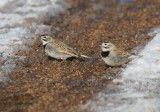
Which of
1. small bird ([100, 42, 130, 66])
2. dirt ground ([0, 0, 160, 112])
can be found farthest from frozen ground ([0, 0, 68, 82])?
small bird ([100, 42, 130, 66])

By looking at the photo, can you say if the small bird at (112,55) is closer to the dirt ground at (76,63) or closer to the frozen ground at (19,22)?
the dirt ground at (76,63)

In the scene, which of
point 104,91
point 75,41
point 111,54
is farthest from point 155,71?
point 75,41

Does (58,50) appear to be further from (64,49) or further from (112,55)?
(112,55)

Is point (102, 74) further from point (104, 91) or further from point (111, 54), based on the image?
point (104, 91)

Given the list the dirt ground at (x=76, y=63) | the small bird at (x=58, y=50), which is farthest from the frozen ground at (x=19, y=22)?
the small bird at (x=58, y=50)

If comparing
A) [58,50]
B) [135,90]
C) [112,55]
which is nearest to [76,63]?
[58,50]
